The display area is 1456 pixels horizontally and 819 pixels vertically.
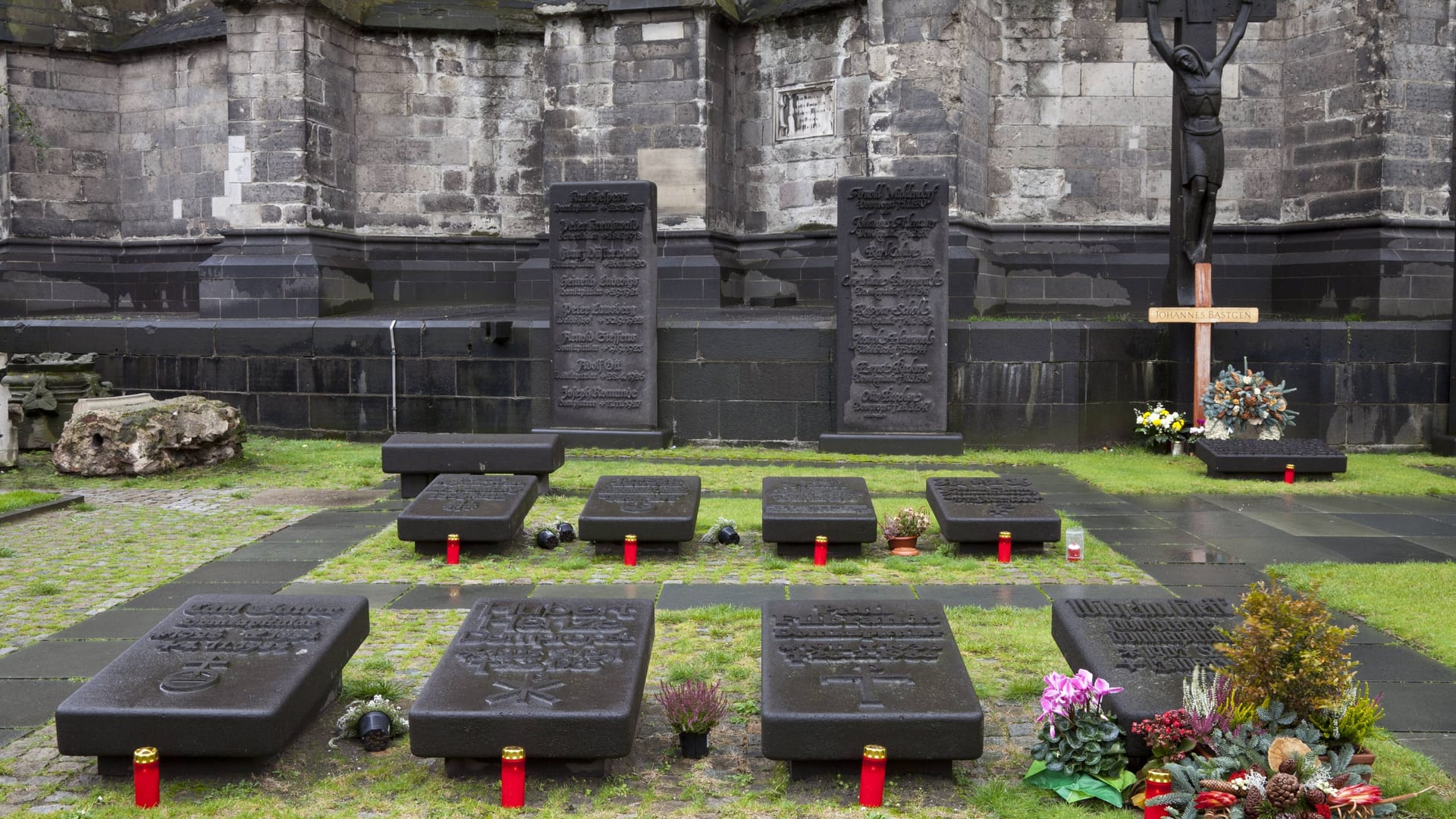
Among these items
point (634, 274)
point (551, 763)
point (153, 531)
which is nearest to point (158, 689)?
point (551, 763)

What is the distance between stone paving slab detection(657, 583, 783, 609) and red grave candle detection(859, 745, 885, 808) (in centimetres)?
246

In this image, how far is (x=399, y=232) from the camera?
1758 cm

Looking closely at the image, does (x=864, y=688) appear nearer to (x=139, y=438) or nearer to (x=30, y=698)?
(x=30, y=698)

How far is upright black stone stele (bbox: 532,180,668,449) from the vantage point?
12.6 meters

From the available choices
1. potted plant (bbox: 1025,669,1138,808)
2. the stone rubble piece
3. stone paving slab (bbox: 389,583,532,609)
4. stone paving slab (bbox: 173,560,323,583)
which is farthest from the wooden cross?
the stone rubble piece

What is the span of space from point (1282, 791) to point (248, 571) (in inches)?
230

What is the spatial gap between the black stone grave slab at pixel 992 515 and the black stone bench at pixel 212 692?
406 cm

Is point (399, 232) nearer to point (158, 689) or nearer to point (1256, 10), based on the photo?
point (1256, 10)

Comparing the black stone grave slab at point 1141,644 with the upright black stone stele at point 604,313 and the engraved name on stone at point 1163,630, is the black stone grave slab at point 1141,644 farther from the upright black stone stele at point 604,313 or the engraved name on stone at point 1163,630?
the upright black stone stele at point 604,313

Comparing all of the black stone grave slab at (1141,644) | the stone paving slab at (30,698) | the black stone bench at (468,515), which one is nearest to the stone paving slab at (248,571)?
the black stone bench at (468,515)

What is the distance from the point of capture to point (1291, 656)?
363 cm

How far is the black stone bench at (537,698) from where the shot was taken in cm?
377

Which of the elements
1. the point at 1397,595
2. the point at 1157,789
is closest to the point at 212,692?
the point at 1157,789

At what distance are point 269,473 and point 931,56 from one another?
910cm
